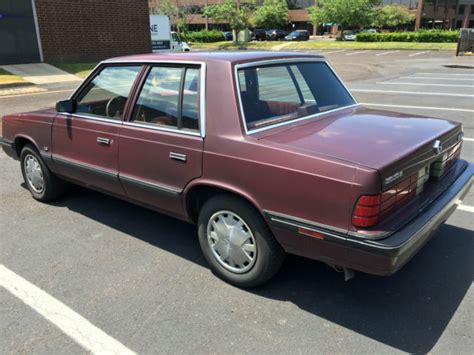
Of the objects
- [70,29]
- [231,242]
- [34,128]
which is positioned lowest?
[231,242]

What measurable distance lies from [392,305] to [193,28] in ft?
258

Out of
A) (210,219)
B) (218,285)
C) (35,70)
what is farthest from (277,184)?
(35,70)

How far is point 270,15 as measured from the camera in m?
61.4

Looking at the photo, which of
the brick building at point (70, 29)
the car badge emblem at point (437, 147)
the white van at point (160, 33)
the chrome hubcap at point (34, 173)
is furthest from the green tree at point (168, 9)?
the car badge emblem at point (437, 147)

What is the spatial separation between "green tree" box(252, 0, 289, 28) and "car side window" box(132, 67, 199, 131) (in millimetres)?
61635

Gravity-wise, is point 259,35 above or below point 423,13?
below

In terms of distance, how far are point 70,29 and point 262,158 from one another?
20.0 metres

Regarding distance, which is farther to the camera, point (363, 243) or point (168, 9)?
point (168, 9)

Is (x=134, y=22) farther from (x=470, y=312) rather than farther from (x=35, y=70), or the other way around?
(x=470, y=312)

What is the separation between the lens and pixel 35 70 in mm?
17891

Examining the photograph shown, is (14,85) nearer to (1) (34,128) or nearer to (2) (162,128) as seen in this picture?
(1) (34,128)

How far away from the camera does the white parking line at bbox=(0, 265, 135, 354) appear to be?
2.69 metres

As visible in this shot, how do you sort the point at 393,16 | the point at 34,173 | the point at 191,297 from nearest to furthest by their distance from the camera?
the point at 191,297, the point at 34,173, the point at 393,16

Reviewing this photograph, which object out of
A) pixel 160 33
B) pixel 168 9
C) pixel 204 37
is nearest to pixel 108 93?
pixel 160 33
